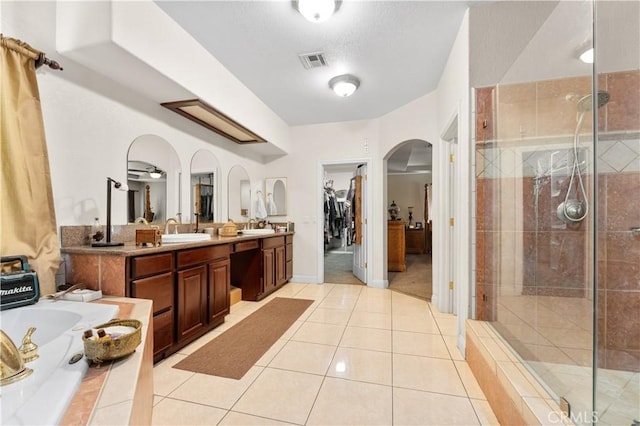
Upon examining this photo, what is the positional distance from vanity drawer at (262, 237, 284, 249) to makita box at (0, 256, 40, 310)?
7.47 feet

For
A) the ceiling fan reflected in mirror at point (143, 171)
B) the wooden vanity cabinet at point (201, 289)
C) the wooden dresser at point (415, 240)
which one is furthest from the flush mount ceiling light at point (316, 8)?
the wooden dresser at point (415, 240)

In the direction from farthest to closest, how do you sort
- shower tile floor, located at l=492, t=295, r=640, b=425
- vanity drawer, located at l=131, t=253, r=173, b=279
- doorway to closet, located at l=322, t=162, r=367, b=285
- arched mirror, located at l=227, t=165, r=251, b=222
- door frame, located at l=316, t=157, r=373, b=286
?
1. doorway to closet, located at l=322, t=162, r=367, b=285
2. door frame, located at l=316, t=157, r=373, b=286
3. arched mirror, located at l=227, t=165, r=251, b=222
4. vanity drawer, located at l=131, t=253, r=173, b=279
5. shower tile floor, located at l=492, t=295, r=640, b=425

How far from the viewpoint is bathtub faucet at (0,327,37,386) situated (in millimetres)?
777

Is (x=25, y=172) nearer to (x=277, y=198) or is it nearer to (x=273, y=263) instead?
(x=273, y=263)

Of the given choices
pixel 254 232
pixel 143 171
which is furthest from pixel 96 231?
pixel 254 232

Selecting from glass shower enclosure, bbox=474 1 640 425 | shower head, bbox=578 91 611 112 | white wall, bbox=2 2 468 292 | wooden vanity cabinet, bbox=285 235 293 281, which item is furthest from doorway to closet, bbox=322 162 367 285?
shower head, bbox=578 91 611 112

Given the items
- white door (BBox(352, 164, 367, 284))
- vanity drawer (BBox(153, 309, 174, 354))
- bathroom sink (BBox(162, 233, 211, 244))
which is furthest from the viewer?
white door (BBox(352, 164, 367, 284))

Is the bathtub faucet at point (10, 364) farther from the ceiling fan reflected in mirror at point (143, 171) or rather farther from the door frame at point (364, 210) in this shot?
the door frame at point (364, 210)

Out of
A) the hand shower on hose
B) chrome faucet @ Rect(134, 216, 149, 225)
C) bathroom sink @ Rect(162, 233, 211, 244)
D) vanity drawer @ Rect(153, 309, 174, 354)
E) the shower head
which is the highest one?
the shower head

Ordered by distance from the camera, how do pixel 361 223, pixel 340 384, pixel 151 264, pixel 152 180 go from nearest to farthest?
pixel 340 384 → pixel 151 264 → pixel 152 180 → pixel 361 223

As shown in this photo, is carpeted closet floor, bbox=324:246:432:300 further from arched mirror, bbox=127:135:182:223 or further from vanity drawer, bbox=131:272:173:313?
vanity drawer, bbox=131:272:173:313

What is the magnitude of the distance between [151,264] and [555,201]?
2.80 metres

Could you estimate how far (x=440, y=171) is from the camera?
3109 mm

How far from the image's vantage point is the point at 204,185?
325cm
